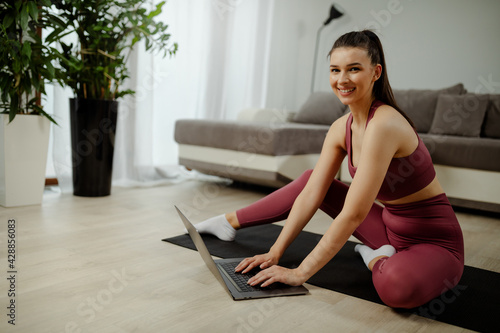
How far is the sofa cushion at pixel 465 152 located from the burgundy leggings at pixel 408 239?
4.77ft

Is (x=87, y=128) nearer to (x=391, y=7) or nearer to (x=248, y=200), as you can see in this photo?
(x=248, y=200)

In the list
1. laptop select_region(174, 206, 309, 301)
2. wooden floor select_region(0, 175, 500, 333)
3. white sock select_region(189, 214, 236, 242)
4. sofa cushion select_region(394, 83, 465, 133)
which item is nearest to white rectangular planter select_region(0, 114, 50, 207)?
wooden floor select_region(0, 175, 500, 333)

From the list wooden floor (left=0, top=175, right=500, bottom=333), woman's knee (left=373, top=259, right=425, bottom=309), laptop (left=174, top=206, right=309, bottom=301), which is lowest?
wooden floor (left=0, top=175, right=500, bottom=333)

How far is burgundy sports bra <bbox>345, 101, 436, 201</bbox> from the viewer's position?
1.35 metres

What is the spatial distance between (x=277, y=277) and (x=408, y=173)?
1.64ft

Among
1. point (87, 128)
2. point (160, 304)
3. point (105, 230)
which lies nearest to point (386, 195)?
point (160, 304)

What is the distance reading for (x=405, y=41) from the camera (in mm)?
4152

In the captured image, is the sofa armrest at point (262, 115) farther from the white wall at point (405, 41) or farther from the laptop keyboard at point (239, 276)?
the laptop keyboard at point (239, 276)

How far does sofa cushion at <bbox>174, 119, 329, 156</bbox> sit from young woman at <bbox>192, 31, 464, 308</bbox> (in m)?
1.29

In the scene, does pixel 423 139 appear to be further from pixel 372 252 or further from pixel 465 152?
pixel 372 252

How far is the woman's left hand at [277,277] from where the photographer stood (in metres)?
1.36

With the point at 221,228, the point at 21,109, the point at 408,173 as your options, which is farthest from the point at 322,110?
the point at 408,173

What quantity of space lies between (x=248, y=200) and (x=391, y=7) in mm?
2439

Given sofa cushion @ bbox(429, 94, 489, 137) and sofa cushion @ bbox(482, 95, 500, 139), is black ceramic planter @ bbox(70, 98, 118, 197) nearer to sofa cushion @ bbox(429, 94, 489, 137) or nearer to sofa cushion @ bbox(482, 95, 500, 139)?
sofa cushion @ bbox(429, 94, 489, 137)
